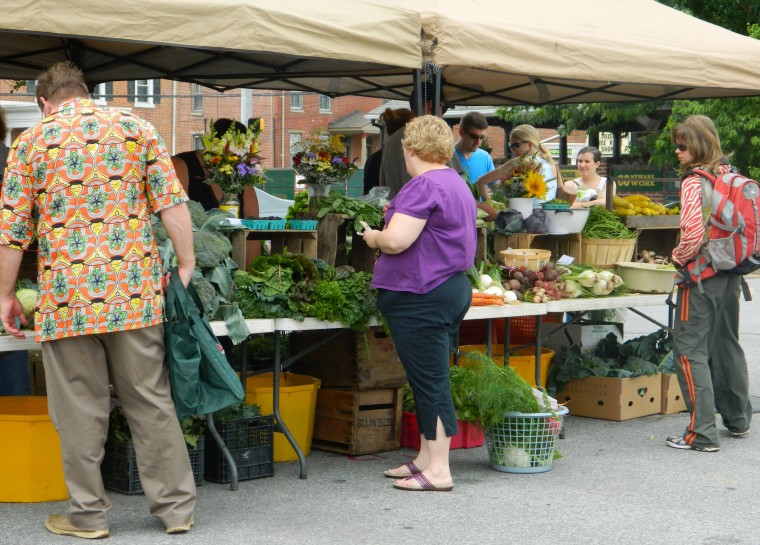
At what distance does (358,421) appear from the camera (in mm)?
6480

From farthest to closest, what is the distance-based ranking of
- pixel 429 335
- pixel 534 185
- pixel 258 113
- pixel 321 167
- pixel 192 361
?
pixel 258 113
pixel 534 185
pixel 321 167
pixel 429 335
pixel 192 361

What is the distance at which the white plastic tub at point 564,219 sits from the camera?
788 centimetres

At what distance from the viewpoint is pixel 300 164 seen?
6816mm

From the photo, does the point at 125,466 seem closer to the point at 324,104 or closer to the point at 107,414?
the point at 107,414

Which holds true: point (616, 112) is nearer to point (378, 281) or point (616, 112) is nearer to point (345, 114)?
point (378, 281)

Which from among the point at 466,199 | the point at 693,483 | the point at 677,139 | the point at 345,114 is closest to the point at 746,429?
the point at 693,483

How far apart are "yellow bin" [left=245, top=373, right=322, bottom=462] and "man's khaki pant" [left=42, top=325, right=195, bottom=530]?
141 centimetres

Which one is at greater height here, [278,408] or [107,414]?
[107,414]

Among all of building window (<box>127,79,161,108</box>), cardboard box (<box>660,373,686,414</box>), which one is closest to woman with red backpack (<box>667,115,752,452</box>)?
cardboard box (<box>660,373,686,414</box>)

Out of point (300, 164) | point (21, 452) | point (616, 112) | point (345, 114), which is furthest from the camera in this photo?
point (345, 114)

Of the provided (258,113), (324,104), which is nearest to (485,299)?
(258,113)

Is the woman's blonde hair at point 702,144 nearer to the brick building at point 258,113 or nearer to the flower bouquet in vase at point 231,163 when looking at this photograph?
the flower bouquet in vase at point 231,163

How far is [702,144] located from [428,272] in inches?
89.5

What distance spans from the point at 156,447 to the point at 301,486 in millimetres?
1239
